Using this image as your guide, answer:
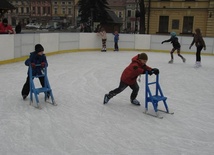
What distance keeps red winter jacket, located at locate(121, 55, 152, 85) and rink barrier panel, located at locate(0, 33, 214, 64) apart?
20.3ft

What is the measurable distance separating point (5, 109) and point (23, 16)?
70450 millimetres

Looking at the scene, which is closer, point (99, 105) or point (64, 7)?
point (99, 105)

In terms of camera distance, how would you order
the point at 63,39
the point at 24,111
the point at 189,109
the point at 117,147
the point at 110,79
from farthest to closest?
1. the point at 63,39
2. the point at 110,79
3. the point at 189,109
4. the point at 24,111
5. the point at 117,147

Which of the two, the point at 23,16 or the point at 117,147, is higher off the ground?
the point at 23,16

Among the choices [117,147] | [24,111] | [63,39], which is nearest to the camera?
[117,147]

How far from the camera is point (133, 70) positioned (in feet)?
15.6

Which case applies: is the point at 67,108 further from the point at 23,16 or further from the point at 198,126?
the point at 23,16

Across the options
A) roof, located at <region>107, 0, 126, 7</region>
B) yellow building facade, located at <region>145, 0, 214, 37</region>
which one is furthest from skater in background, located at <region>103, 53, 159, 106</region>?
roof, located at <region>107, 0, 126, 7</region>

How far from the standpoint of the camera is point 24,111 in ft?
15.7

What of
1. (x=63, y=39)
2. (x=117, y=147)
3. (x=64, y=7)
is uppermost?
Answer: (x=64, y=7)

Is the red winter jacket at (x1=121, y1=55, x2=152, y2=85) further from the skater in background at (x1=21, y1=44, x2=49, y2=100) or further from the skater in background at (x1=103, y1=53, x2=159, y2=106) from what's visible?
the skater in background at (x1=21, y1=44, x2=49, y2=100)

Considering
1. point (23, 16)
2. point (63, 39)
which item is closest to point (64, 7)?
point (23, 16)

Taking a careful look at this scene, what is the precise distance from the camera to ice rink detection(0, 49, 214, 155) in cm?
350

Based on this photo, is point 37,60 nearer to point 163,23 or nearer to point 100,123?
point 100,123
